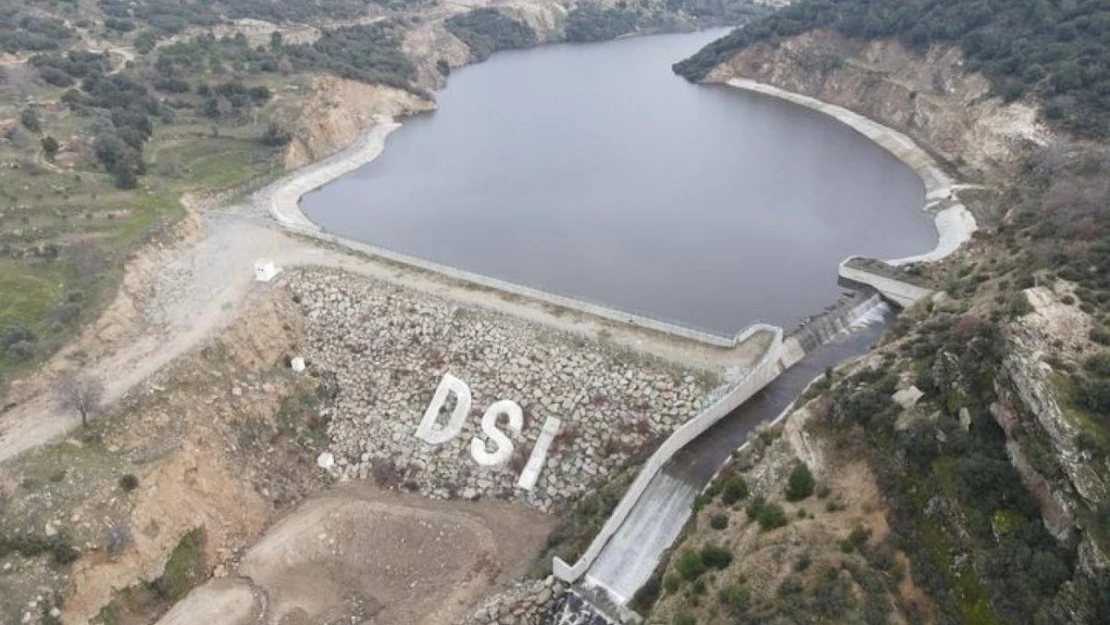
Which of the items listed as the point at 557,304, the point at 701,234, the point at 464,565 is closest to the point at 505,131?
the point at 701,234

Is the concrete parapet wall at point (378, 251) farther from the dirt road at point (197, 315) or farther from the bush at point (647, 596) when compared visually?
the bush at point (647, 596)

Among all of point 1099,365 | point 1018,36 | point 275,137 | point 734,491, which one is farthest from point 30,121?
point 1018,36

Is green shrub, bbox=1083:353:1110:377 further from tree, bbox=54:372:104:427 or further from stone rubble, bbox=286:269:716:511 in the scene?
tree, bbox=54:372:104:427

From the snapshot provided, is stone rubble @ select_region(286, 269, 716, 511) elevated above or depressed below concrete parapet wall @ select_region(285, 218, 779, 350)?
below

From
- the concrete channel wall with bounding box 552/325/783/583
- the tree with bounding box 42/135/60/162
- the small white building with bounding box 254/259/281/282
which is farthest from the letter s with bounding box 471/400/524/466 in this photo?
the tree with bounding box 42/135/60/162

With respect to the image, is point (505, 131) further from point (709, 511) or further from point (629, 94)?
point (709, 511)

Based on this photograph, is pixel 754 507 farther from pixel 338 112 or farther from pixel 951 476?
pixel 338 112
